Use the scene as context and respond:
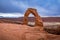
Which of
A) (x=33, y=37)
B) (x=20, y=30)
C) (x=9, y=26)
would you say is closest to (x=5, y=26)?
Answer: (x=9, y=26)

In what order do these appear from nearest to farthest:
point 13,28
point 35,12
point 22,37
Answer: point 22,37 < point 13,28 < point 35,12

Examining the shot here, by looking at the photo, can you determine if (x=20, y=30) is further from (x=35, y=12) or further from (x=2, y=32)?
(x=35, y=12)

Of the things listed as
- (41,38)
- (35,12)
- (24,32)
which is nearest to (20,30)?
(24,32)

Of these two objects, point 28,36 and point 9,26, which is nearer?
point 28,36

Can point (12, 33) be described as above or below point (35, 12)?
below

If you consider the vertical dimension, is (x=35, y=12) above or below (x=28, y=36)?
above

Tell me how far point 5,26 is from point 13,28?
0.07 m

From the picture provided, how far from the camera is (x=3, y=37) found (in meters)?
1.19

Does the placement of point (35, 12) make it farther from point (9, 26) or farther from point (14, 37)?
point (14, 37)

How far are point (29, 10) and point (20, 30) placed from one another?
1.09 meters

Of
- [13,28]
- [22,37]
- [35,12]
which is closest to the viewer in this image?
[22,37]

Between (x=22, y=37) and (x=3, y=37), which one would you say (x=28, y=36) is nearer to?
(x=22, y=37)

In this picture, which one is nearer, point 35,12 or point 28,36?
point 28,36

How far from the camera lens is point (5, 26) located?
1323mm
